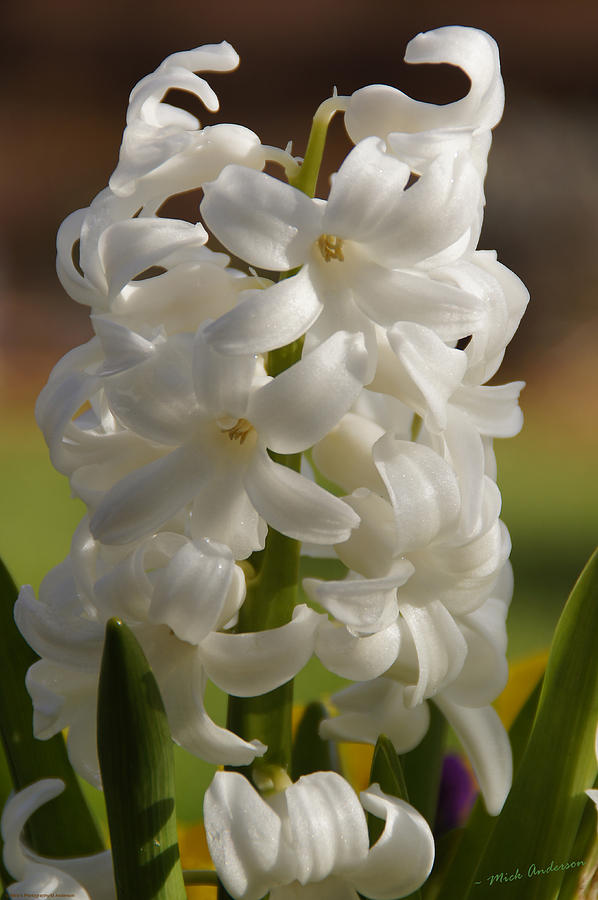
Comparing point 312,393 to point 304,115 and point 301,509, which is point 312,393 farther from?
point 304,115

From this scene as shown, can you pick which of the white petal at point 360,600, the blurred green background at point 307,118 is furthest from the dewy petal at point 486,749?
the blurred green background at point 307,118

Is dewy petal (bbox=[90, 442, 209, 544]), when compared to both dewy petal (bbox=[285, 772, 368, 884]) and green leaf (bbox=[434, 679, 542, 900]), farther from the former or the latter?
green leaf (bbox=[434, 679, 542, 900])

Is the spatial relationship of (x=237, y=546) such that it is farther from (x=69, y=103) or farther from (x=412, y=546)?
(x=69, y=103)

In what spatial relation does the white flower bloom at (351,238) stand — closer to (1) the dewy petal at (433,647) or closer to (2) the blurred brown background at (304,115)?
(1) the dewy petal at (433,647)

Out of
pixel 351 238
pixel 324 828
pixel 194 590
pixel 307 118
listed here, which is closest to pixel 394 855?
pixel 324 828

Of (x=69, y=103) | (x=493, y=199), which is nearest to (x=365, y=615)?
(x=493, y=199)

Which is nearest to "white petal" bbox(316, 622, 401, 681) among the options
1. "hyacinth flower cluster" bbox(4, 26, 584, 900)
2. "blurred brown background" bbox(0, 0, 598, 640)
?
"hyacinth flower cluster" bbox(4, 26, 584, 900)

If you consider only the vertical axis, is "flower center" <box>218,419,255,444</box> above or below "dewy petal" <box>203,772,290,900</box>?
above
